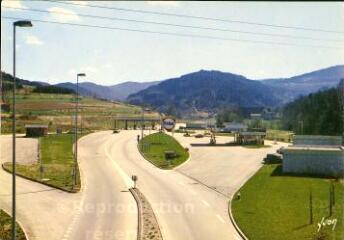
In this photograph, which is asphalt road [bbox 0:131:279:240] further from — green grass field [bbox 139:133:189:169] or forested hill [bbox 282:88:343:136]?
forested hill [bbox 282:88:343:136]

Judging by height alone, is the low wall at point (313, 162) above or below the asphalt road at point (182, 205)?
above

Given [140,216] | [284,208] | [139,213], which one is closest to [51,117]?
[139,213]

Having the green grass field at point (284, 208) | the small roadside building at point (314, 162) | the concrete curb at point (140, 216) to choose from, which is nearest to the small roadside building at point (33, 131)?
the small roadside building at point (314, 162)

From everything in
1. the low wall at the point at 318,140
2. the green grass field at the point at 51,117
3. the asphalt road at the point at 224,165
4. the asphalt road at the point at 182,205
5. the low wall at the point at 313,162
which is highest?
the green grass field at the point at 51,117

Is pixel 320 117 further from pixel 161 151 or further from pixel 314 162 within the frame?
pixel 314 162

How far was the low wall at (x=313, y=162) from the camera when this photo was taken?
6353 cm

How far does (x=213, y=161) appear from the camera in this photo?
76.2 metres

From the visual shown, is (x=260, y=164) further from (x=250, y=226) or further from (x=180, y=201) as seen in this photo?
(x=250, y=226)

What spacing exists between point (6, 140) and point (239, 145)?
47.8m

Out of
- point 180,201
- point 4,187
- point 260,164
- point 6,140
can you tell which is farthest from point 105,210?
point 6,140

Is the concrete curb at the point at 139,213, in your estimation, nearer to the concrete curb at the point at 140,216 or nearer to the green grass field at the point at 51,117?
the concrete curb at the point at 140,216

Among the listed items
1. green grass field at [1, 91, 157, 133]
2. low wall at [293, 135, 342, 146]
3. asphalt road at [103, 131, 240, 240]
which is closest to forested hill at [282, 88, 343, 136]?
low wall at [293, 135, 342, 146]

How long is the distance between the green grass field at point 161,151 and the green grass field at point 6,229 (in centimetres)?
3409

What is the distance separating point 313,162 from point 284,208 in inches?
968
